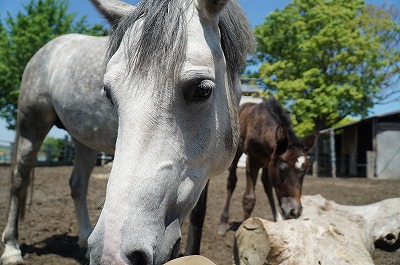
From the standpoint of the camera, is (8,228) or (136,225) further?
(8,228)

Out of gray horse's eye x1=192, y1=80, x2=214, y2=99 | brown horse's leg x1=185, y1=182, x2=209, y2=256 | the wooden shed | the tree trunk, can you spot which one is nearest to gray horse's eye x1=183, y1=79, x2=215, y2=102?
gray horse's eye x1=192, y1=80, x2=214, y2=99

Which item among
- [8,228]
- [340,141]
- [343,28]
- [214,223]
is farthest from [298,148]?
[340,141]

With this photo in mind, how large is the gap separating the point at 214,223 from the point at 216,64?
14.9 ft

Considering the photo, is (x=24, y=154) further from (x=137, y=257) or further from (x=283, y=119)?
(x=283, y=119)

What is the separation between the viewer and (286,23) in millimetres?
22547

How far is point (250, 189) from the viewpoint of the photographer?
5.62 metres

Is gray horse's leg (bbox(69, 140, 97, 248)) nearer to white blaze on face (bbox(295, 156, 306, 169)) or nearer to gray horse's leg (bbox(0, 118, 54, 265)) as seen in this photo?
gray horse's leg (bbox(0, 118, 54, 265))

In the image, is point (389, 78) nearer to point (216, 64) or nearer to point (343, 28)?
point (343, 28)

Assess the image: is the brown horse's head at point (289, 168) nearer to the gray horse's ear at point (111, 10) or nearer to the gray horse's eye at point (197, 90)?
the gray horse's eye at point (197, 90)

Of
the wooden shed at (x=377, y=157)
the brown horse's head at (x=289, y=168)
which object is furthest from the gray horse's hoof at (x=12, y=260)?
the wooden shed at (x=377, y=157)

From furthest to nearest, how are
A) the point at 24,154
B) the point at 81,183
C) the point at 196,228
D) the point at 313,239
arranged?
the point at 81,183 → the point at 24,154 → the point at 196,228 → the point at 313,239

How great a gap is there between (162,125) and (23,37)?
2285 centimetres

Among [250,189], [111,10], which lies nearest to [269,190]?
[250,189]

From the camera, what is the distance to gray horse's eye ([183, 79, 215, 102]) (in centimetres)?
158
